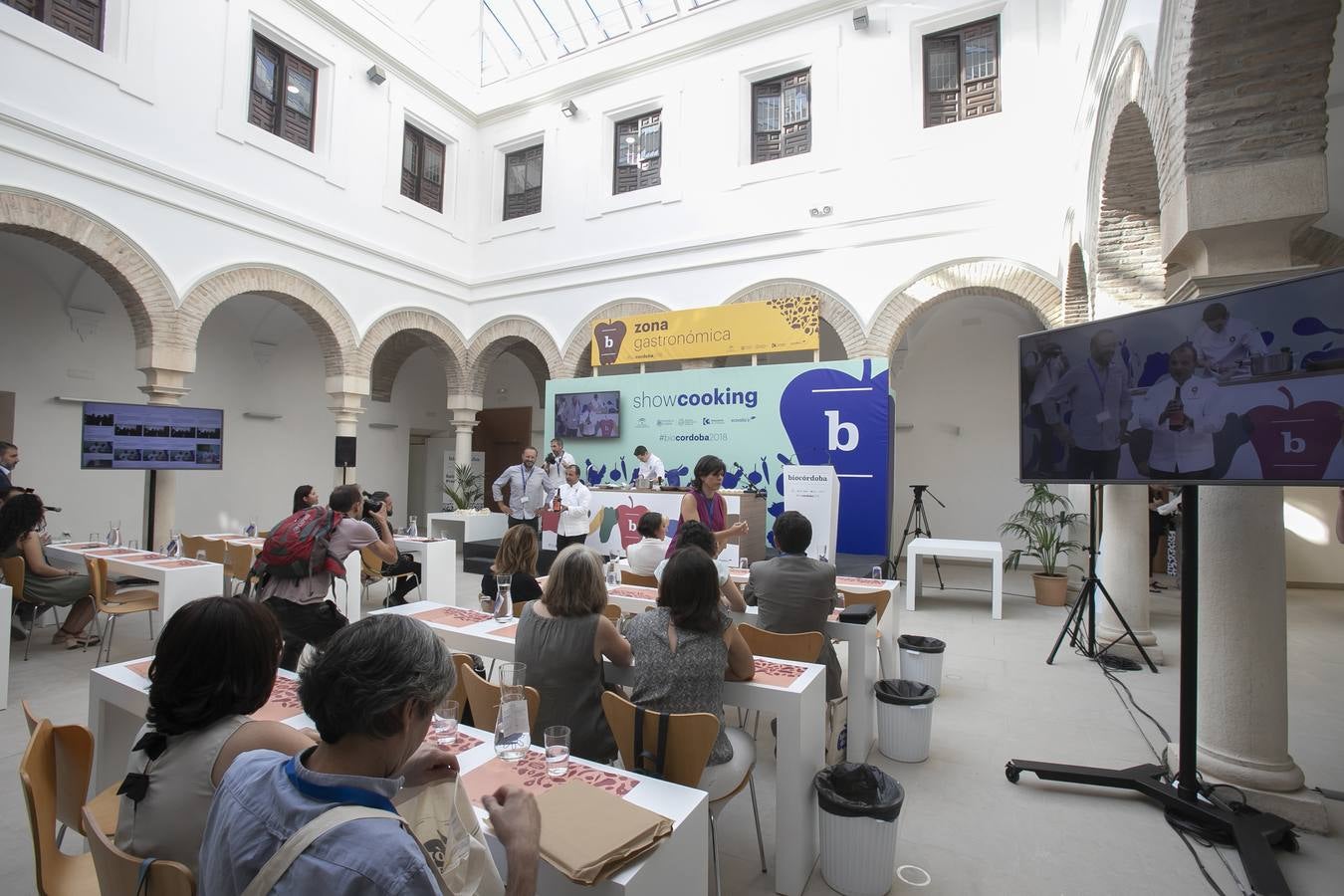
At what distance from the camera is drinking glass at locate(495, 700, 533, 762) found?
1771 millimetres

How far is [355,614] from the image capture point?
17.7 feet

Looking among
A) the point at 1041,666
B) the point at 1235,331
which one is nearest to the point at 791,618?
the point at 1235,331

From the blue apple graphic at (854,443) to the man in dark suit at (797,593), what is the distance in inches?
192

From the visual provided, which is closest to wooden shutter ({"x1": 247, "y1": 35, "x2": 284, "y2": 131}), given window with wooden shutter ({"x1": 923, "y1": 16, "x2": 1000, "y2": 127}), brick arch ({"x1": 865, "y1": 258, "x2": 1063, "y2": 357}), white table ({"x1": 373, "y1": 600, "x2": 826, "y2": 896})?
brick arch ({"x1": 865, "y1": 258, "x2": 1063, "y2": 357})

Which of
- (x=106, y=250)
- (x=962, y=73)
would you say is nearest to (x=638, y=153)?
(x=962, y=73)

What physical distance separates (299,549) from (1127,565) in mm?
5911

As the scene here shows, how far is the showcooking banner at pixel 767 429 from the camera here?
7809 mm

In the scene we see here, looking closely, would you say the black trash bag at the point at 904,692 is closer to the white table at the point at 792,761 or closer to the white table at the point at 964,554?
the white table at the point at 792,761

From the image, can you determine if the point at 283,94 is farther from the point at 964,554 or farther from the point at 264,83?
the point at 964,554

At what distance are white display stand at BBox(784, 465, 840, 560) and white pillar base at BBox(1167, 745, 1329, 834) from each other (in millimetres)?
3324

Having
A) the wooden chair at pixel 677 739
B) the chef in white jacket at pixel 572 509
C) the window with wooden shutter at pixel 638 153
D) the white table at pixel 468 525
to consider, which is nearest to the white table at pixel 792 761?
the wooden chair at pixel 677 739

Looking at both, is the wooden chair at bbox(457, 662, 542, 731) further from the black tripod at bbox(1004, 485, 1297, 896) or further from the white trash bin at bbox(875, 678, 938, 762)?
the black tripod at bbox(1004, 485, 1297, 896)

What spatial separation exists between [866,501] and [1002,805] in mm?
5106

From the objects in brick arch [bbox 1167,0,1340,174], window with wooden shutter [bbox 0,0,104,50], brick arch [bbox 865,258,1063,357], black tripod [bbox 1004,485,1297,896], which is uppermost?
window with wooden shutter [bbox 0,0,104,50]
